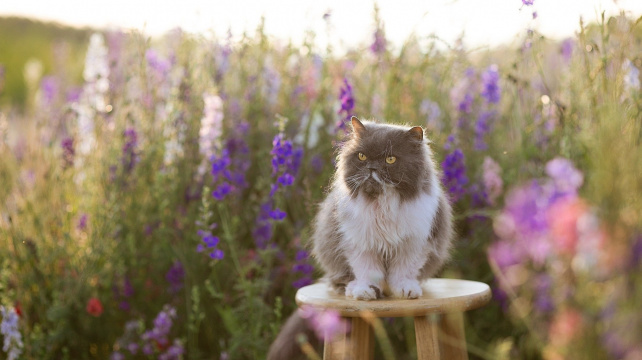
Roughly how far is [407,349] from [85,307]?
1625mm

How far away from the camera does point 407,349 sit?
303cm

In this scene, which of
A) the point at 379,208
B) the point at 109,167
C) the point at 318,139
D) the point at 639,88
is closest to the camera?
the point at 379,208

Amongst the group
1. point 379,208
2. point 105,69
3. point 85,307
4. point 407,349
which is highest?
point 105,69

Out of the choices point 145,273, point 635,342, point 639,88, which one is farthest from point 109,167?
point 635,342

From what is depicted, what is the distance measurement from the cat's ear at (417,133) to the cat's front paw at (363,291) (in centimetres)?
52

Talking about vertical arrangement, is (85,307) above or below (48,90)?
below

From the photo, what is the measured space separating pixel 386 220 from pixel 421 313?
0.32m

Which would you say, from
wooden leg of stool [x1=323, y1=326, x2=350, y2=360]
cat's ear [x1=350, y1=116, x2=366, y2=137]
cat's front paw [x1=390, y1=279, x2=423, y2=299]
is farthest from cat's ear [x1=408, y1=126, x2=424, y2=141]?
wooden leg of stool [x1=323, y1=326, x2=350, y2=360]

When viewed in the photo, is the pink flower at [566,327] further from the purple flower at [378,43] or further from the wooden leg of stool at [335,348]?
the purple flower at [378,43]

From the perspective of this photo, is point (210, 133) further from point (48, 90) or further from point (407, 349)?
point (48, 90)

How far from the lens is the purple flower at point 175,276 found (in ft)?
10.0

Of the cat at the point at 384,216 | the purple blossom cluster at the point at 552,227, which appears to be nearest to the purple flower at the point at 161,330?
the cat at the point at 384,216

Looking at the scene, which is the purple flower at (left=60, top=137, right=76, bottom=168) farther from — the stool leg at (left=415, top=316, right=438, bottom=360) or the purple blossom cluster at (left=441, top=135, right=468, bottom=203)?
the stool leg at (left=415, top=316, right=438, bottom=360)

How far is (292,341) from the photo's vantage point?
2332 mm
